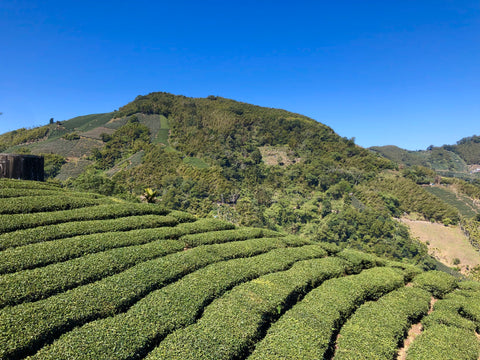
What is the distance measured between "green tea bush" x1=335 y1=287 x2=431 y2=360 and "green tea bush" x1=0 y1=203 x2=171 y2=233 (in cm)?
1783

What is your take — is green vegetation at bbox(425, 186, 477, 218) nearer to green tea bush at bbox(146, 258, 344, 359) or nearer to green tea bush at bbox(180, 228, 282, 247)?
green tea bush at bbox(180, 228, 282, 247)

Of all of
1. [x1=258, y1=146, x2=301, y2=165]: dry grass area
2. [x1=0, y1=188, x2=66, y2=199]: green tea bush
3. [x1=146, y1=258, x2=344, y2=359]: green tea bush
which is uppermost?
[x1=258, y1=146, x2=301, y2=165]: dry grass area

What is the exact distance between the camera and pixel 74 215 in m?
18.2

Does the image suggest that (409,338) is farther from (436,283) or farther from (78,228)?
(78,228)

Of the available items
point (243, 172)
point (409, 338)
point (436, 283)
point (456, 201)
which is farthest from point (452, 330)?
point (456, 201)

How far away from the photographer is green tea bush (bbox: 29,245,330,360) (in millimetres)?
8773

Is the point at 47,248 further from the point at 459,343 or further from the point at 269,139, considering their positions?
the point at 269,139

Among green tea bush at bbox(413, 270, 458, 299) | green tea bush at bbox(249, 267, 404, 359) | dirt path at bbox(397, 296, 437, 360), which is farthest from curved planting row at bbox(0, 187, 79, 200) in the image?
green tea bush at bbox(413, 270, 458, 299)

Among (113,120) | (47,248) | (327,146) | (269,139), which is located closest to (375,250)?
(47,248)

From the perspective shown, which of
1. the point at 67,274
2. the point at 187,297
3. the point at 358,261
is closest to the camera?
the point at 67,274

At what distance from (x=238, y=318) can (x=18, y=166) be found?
2687 cm

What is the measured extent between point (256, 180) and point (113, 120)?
4199 inches

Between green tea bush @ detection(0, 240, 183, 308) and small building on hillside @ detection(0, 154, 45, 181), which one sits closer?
green tea bush @ detection(0, 240, 183, 308)

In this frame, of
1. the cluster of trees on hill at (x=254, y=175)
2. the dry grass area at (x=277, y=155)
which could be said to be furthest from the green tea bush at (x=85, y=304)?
the dry grass area at (x=277, y=155)
